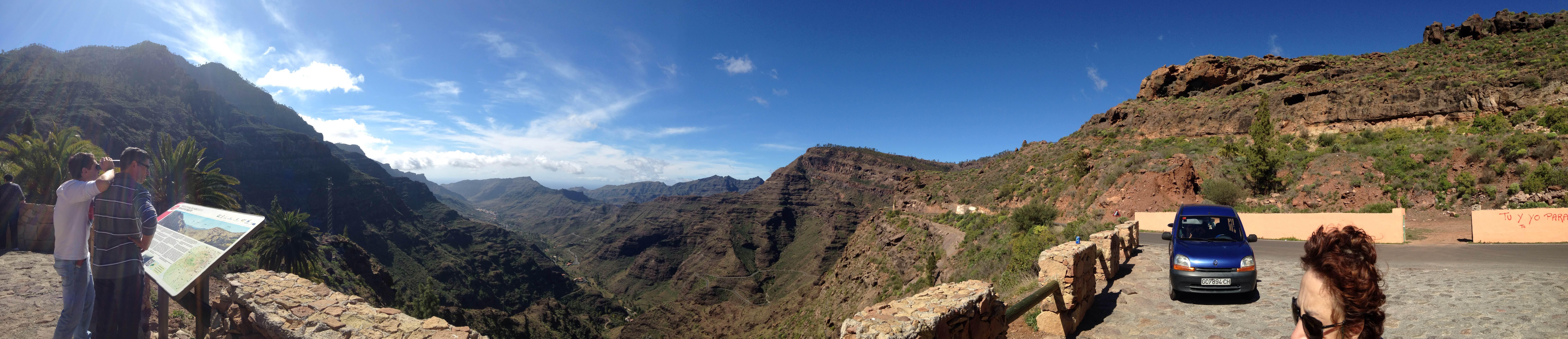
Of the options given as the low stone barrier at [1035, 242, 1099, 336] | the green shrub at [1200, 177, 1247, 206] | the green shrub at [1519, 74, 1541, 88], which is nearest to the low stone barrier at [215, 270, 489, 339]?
the low stone barrier at [1035, 242, 1099, 336]

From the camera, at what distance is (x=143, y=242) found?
5.17 m

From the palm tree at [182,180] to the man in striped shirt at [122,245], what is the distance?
21912 millimetres

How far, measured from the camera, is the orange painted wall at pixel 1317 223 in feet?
53.5

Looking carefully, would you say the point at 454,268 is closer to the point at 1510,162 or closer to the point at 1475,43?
the point at 1510,162

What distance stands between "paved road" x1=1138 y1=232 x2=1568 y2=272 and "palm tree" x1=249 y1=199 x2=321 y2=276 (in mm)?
36328

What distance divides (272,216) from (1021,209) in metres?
40.0

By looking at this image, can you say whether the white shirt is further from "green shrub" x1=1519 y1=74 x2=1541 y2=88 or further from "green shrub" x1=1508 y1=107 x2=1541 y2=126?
"green shrub" x1=1519 y1=74 x2=1541 y2=88

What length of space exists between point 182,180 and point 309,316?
969 inches

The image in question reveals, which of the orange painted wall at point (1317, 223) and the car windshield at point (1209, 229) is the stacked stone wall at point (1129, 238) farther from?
the car windshield at point (1209, 229)

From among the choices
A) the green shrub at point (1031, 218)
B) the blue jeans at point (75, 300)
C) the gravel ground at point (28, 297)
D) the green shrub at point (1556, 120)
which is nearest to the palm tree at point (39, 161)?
the gravel ground at point (28, 297)

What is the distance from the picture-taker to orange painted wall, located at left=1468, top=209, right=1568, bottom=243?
13.9 metres

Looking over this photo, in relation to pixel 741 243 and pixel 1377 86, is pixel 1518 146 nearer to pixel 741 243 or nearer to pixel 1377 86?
pixel 1377 86

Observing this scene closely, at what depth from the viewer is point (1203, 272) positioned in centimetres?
812

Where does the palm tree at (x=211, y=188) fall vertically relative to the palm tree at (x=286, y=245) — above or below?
above
